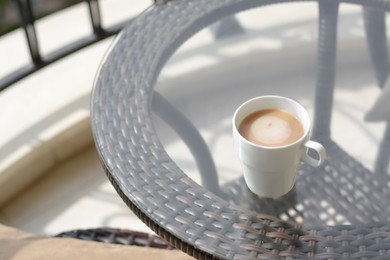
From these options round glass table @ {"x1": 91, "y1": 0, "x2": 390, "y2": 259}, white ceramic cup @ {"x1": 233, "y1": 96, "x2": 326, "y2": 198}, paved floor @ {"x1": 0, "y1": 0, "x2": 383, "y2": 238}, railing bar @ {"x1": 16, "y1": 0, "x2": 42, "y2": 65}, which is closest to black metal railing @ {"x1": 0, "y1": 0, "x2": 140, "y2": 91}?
railing bar @ {"x1": 16, "y1": 0, "x2": 42, "y2": 65}

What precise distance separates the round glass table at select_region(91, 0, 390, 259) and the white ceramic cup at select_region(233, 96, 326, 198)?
29 mm

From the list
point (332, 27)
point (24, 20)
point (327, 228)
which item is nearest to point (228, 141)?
point (327, 228)

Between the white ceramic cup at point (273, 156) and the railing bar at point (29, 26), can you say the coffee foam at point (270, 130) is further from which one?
the railing bar at point (29, 26)

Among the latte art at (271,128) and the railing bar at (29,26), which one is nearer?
the latte art at (271,128)

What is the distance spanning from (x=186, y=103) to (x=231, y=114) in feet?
0.27

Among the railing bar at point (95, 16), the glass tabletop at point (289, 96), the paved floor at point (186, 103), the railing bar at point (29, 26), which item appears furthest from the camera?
the railing bar at point (95, 16)

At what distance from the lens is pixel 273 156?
94cm

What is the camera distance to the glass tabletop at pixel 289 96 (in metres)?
1.08

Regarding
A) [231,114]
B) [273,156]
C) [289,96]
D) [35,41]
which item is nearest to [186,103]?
[231,114]

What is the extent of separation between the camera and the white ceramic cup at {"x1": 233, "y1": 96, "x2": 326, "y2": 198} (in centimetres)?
94

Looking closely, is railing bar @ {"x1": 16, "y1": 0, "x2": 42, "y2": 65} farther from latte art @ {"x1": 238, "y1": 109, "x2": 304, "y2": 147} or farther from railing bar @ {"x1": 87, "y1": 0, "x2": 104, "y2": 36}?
latte art @ {"x1": 238, "y1": 109, "x2": 304, "y2": 147}

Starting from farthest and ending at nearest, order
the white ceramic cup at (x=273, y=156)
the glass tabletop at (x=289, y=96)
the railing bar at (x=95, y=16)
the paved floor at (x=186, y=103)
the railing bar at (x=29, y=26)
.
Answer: the railing bar at (x=95, y=16) → the railing bar at (x=29, y=26) → the paved floor at (x=186, y=103) → the glass tabletop at (x=289, y=96) → the white ceramic cup at (x=273, y=156)

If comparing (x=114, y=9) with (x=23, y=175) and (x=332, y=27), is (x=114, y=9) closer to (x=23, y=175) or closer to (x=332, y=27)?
(x=23, y=175)

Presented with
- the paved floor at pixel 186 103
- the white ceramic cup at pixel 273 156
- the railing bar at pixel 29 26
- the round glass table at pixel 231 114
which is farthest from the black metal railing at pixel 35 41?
the white ceramic cup at pixel 273 156
